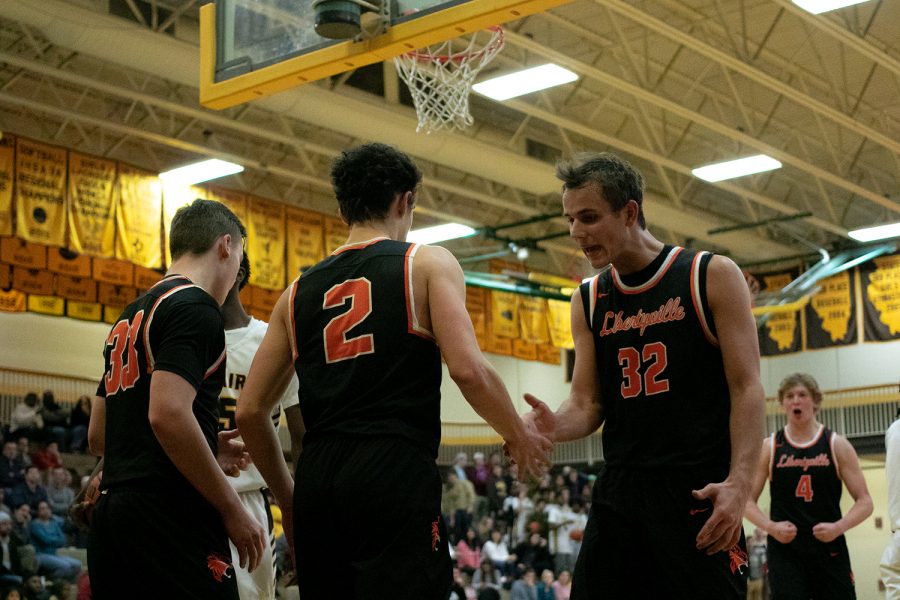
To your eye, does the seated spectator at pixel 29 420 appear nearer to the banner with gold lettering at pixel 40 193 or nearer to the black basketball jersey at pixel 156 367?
the banner with gold lettering at pixel 40 193

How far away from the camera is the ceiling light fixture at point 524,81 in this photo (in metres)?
18.4

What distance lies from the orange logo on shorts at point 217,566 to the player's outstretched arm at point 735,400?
1736 mm

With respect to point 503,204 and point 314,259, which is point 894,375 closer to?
point 503,204

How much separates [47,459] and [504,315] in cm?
1195

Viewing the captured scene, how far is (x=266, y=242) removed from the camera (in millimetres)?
23266

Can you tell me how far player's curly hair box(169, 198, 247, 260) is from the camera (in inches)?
195

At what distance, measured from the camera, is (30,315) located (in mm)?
25172

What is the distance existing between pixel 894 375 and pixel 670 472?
1042 inches

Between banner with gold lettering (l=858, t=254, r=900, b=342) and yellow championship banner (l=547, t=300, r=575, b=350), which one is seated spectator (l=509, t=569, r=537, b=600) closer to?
yellow championship banner (l=547, t=300, r=575, b=350)

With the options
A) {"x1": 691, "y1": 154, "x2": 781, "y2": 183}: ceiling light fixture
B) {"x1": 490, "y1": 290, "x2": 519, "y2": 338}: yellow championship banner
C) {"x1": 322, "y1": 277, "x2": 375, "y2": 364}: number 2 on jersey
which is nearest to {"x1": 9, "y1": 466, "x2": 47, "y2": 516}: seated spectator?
Result: {"x1": 490, "y1": 290, "x2": 519, "y2": 338}: yellow championship banner

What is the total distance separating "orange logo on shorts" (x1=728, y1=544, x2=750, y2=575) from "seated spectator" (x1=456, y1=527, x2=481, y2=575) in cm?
1748

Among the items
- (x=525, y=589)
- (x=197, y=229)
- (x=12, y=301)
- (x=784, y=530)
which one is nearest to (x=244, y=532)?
(x=197, y=229)

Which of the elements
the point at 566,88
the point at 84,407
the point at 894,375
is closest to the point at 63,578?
the point at 84,407

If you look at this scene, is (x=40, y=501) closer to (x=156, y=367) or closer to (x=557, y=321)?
(x=156, y=367)
